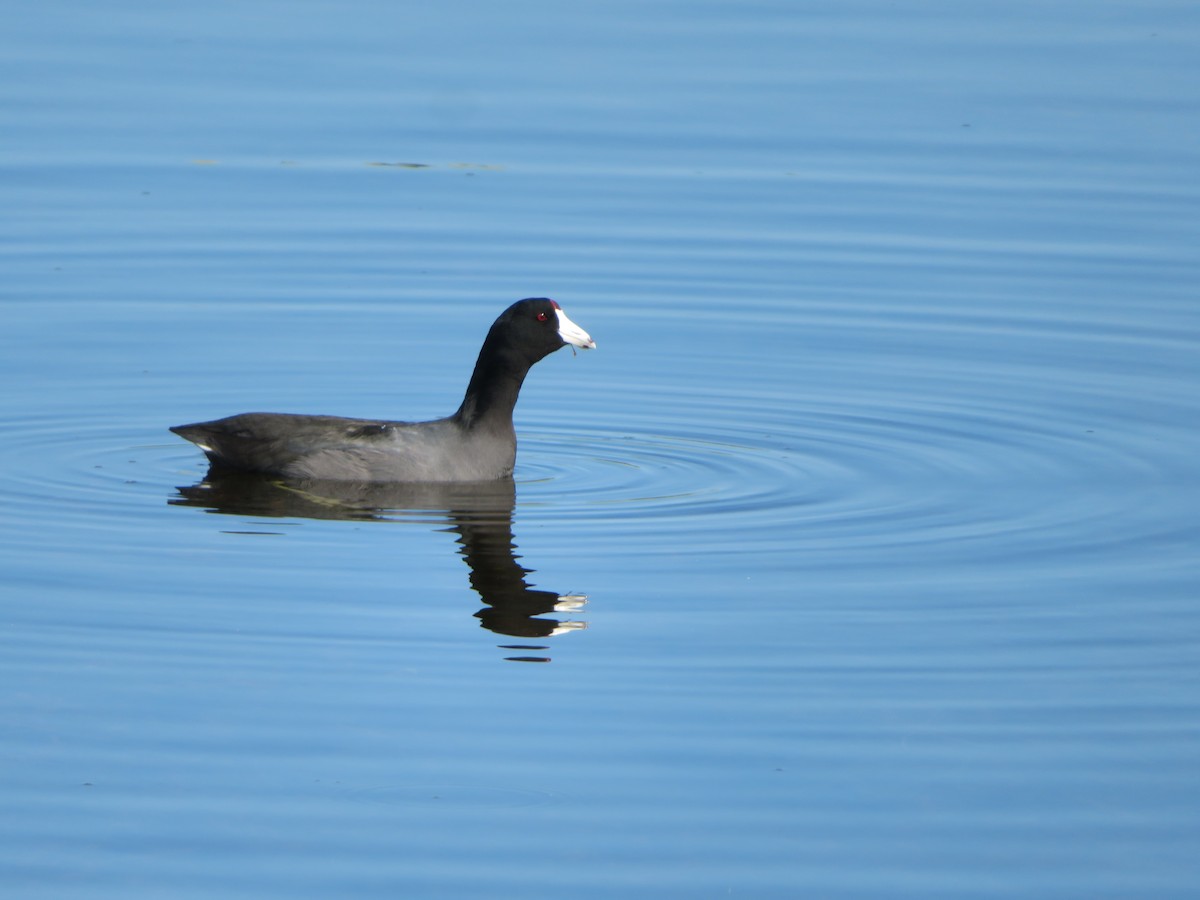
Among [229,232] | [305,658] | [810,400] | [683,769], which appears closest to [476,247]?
[229,232]

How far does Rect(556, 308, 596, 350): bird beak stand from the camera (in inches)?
436

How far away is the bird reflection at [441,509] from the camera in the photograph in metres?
8.59

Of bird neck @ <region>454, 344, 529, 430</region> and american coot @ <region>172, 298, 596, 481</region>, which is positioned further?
bird neck @ <region>454, 344, 529, 430</region>

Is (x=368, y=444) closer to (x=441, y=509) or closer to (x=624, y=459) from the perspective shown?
(x=441, y=509)

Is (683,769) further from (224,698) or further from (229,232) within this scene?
(229,232)

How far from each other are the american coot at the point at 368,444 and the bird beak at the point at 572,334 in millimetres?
11

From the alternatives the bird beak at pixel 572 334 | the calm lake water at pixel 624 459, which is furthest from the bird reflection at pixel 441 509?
the bird beak at pixel 572 334

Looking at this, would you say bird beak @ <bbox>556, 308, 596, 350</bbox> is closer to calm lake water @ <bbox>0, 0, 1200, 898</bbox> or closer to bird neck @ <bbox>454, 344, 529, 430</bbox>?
bird neck @ <bbox>454, 344, 529, 430</bbox>

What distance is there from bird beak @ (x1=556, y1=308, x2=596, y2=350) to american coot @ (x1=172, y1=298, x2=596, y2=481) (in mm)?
11

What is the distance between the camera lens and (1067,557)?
9.24 metres

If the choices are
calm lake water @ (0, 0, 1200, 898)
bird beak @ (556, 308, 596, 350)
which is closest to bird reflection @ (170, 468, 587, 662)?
calm lake water @ (0, 0, 1200, 898)

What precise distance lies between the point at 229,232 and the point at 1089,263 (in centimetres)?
616

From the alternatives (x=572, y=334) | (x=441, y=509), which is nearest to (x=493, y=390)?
(x=572, y=334)

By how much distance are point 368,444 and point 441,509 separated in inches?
27.7
